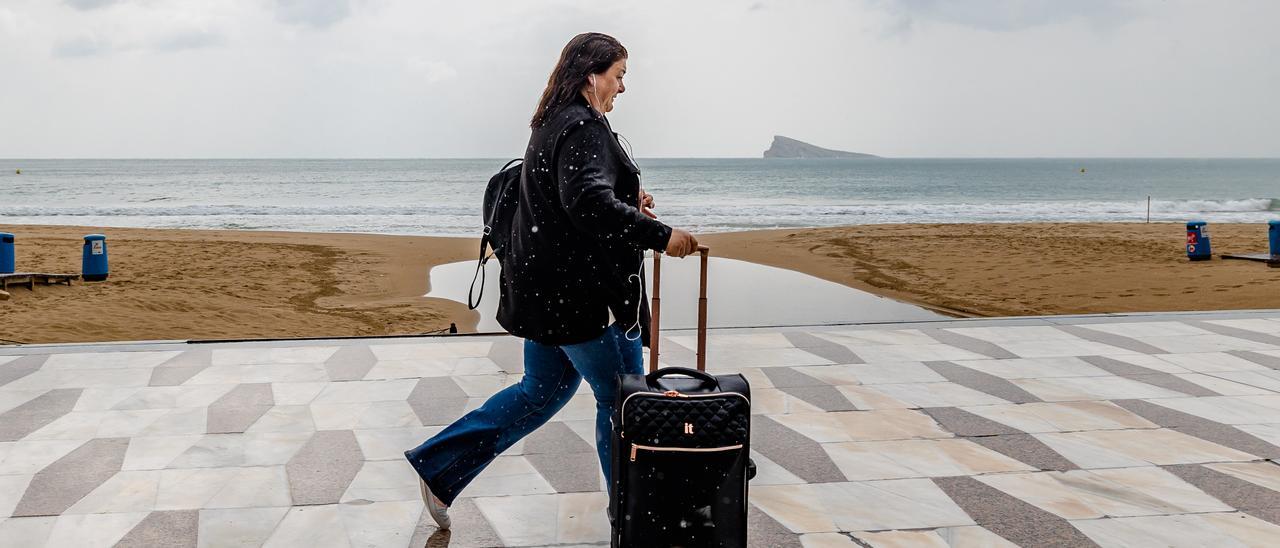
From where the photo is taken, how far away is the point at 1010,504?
3512 millimetres

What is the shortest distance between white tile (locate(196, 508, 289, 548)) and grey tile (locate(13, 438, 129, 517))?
522mm

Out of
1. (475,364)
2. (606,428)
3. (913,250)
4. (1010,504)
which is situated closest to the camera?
(606,428)

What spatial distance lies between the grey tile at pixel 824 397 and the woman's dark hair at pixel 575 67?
258 centimetres

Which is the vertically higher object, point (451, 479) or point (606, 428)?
point (606, 428)

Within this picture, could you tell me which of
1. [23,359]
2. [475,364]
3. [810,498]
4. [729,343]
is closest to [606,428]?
[810,498]

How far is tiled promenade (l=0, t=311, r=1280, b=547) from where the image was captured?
330 cm

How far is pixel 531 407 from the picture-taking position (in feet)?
9.98

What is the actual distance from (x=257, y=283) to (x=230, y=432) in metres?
9.87

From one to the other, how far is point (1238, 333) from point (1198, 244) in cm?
1069

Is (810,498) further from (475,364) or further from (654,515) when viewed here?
(475,364)

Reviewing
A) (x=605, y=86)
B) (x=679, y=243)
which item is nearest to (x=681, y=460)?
(x=679, y=243)

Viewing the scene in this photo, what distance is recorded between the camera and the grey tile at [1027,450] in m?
3.98

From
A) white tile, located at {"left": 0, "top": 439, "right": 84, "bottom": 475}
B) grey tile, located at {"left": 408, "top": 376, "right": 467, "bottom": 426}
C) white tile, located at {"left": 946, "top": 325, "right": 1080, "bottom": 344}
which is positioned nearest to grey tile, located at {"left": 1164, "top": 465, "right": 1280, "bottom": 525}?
white tile, located at {"left": 946, "top": 325, "right": 1080, "bottom": 344}

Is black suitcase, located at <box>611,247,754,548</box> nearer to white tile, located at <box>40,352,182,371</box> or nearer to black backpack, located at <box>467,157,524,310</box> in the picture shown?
black backpack, located at <box>467,157,524,310</box>
